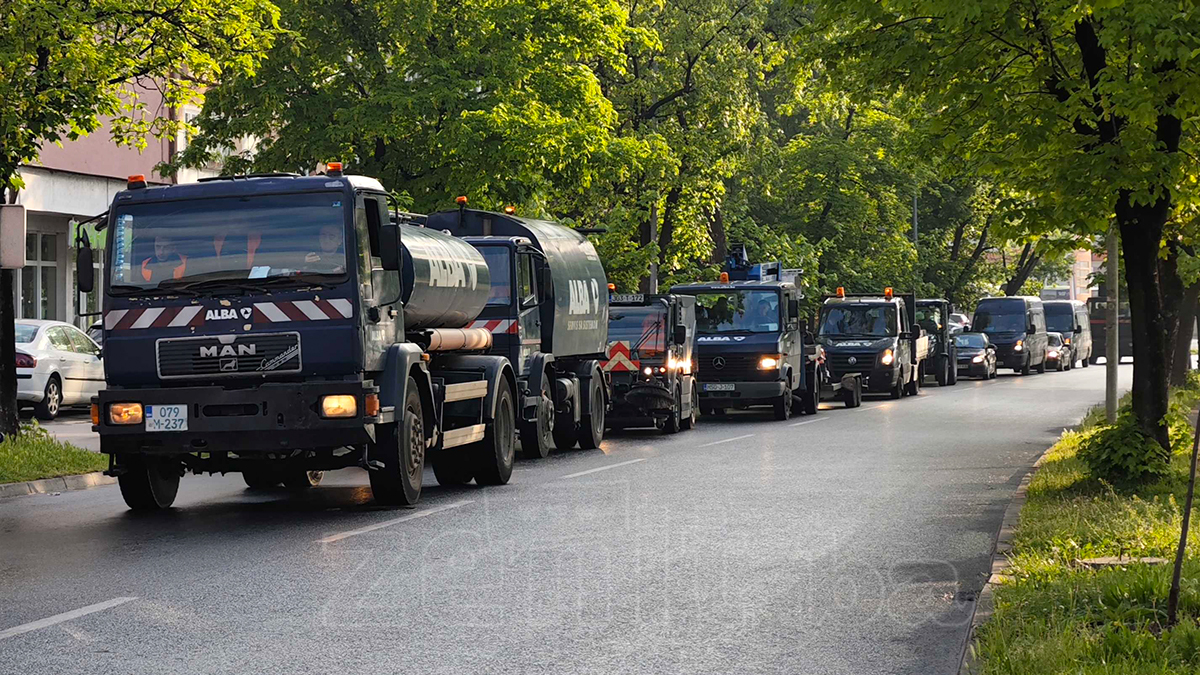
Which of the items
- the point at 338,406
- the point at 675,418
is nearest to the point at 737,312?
the point at 675,418

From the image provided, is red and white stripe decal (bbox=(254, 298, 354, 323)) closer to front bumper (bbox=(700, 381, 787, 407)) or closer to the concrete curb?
the concrete curb

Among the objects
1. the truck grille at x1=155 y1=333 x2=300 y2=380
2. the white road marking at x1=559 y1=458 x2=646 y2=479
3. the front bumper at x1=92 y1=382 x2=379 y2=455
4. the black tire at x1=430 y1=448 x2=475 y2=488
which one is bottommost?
the white road marking at x1=559 y1=458 x2=646 y2=479

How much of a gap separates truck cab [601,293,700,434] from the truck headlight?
466 inches

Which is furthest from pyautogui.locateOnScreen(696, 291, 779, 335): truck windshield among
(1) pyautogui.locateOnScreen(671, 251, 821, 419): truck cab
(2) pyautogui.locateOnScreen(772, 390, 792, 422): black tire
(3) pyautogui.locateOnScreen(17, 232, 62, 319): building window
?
(3) pyautogui.locateOnScreen(17, 232, 62, 319): building window

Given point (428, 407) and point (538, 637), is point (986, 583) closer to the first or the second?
point (538, 637)

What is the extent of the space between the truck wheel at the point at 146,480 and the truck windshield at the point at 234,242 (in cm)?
147

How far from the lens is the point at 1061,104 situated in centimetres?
1319

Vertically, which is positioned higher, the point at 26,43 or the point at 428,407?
the point at 26,43

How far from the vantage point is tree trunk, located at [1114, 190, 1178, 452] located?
13992mm

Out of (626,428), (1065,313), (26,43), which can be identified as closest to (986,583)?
(26,43)

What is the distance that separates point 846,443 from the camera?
2208 cm

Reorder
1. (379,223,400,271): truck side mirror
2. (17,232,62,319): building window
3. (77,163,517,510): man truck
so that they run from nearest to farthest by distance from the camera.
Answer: (77,163,517,510): man truck, (379,223,400,271): truck side mirror, (17,232,62,319): building window

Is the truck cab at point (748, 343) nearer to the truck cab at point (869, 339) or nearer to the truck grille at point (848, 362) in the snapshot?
the truck grille at point (848, 362)

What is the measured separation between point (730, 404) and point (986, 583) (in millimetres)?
19767
